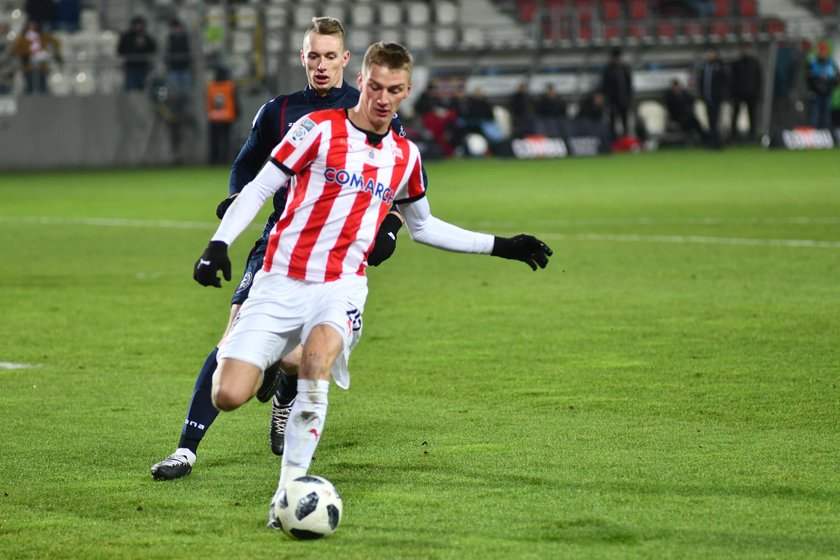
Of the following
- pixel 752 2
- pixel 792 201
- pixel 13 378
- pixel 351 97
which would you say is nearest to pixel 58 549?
pixel 351 97

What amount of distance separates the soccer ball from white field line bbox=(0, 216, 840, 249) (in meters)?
10.4

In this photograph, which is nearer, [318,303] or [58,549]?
[58,549]

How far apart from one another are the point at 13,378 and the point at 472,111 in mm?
27048

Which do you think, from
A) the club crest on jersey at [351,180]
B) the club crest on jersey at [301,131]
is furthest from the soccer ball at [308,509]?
the club crest on jersey at [301,131]

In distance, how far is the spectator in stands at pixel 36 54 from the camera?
1260 inches

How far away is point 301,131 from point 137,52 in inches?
1103

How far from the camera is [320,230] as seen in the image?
554cm

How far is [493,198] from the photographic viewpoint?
2188cm

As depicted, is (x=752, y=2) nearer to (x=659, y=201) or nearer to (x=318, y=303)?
(x=659, y=201)

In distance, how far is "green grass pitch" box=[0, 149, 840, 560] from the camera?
493 cm

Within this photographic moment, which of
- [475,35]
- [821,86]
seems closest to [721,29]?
[821,86]

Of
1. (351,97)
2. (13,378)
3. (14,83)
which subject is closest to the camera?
(351,97)

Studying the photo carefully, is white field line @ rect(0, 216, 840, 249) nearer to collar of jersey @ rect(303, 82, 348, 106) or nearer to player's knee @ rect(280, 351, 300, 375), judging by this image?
collar of jersey @ rect(303, 82, 348, 106)

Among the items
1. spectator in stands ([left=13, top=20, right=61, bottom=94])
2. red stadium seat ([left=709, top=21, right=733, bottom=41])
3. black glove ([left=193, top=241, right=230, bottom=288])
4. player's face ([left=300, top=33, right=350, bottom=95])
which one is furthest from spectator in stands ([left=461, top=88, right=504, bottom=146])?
black glove ([left=193, top=241, right=230, bottom=288])
